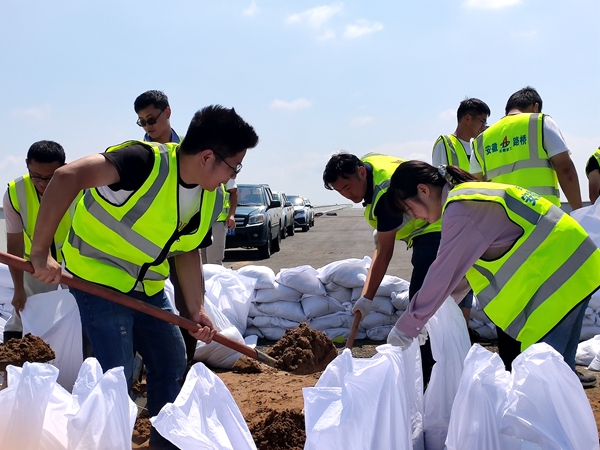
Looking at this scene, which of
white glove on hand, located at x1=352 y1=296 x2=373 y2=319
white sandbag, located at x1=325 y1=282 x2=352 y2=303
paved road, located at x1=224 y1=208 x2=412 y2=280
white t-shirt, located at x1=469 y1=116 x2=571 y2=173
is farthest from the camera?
paved road, located at x1=224 y1=208 x2=412 y2=280

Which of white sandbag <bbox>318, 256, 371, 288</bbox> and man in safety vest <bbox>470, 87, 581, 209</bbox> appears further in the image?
white sandbag <bbox>318, 256, 371, 288</bbox>

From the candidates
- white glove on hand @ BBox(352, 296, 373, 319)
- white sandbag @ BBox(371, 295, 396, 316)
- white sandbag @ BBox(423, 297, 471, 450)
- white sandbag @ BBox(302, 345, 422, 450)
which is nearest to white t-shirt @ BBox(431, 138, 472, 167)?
white sandbag @ BBox(371, 295, 396, 316)

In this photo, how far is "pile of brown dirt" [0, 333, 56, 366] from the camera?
3516 mm

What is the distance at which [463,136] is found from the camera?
4.93 m

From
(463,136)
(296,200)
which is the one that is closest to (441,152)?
(463,136)

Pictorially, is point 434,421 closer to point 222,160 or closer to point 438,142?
point 222,160

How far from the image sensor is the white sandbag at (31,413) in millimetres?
2072

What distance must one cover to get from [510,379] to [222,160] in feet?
3.90

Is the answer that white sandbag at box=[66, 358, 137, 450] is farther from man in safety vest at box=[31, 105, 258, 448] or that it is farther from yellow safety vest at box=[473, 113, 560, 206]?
yellow safety vest at box=[473, 113, 560, 206]

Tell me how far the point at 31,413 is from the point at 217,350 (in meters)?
2.37

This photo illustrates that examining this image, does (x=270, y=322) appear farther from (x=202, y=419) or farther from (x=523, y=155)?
(x=202, y=419)

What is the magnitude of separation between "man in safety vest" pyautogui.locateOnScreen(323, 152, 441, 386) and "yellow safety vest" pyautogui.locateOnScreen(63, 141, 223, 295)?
88 centimetres

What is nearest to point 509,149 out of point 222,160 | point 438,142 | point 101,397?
point 438,142

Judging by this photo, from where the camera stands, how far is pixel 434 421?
2746 mm
